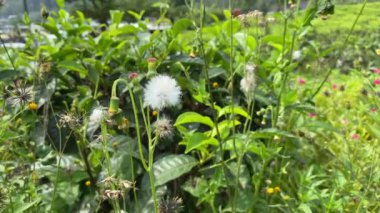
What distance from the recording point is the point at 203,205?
1.71 meters

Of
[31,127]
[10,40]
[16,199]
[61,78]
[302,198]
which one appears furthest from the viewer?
[10,40]

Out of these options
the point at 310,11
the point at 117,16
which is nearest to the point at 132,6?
the point at 117,16

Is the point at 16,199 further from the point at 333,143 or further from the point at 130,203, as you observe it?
the point at 333,143

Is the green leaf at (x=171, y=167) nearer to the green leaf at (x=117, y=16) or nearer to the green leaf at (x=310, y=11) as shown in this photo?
the green leaf at (x=310, y=11)

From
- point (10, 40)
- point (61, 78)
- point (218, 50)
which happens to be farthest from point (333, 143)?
point (10, 40)

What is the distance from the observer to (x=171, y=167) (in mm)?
1487

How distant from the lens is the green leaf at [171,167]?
4.76ft

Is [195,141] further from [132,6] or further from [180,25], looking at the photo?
[132,6]

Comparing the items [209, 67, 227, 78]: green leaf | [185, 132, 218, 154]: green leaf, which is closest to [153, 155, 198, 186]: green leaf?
[185, 132, 218, 154]: green leaf

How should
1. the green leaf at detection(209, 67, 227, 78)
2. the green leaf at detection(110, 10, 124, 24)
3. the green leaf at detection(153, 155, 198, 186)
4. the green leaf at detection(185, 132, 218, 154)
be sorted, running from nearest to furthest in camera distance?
the green leaf at detection(185, 132, 218, 154) < the green leaf at detection(153, 155, 198, 186) < the green leaf at detection(209, 67, 227, 78) < the green leaf at detection(110, 10, 124, 24)

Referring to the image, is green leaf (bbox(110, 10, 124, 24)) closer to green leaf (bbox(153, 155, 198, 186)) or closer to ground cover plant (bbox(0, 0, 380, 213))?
ground cover plant (bbox(0, 0, 380, 213))

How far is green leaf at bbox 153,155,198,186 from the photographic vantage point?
1.45 metres

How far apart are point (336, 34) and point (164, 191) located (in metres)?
5.22

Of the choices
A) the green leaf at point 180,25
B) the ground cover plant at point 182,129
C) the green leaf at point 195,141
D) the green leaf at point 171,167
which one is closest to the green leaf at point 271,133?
the ground cover plant at point 182,129
